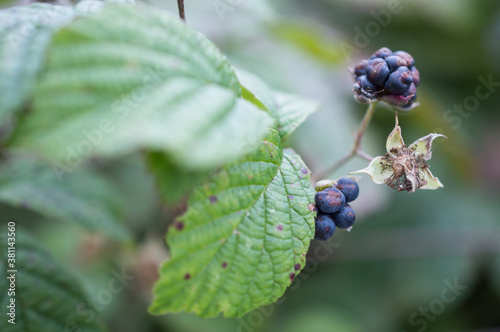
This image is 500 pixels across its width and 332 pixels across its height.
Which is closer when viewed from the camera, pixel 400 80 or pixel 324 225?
pixel 324 225

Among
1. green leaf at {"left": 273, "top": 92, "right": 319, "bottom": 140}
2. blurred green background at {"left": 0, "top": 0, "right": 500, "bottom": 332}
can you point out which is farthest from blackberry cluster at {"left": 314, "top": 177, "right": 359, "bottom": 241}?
blurred green background at {"left": 0, "top": 0, "right": 500, "bottom": 332}

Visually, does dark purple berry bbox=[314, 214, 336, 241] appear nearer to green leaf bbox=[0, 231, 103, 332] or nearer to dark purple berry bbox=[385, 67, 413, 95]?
dark purple berry bbox=[385, 67, 413, 95]

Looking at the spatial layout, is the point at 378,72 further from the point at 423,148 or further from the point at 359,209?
the point at 359,209

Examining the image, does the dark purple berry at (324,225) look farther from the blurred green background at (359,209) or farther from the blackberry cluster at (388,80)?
the blurred green background at (359,209)

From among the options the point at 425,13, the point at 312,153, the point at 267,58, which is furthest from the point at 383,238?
the point at 425,13

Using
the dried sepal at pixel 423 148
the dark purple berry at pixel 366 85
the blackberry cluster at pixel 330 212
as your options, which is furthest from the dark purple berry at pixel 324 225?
the dark purple berry at pixel 366 85

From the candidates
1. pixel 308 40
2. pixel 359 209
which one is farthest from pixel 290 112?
pixel 308 40
